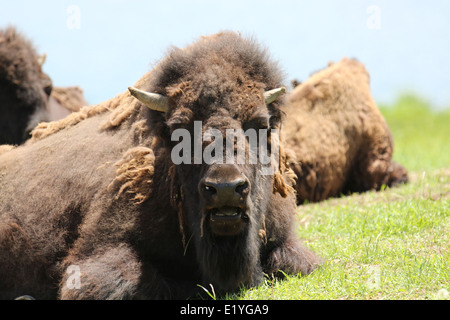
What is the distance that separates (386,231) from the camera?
21.5 feet

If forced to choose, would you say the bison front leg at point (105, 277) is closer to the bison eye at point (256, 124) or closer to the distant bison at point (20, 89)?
the bison eye at point (256, 124)

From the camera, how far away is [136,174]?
5.48 meters

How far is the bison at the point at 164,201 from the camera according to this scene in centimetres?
492

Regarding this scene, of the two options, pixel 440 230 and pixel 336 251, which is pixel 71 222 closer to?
pixel 336 251

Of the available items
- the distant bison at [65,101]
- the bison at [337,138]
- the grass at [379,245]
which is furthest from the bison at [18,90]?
the grass at [379,245]

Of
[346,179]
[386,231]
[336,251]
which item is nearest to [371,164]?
[346,179]

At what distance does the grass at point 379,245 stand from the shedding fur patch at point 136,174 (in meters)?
1.25

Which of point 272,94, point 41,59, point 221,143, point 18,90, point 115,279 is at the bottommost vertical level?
point 115,279

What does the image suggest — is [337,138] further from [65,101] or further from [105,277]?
[65,101]

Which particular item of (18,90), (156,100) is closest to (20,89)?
(18,90)

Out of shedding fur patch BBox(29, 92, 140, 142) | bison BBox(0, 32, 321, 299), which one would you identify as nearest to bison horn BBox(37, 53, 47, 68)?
shedding fur patch BBox(29, 92, 140, 142)

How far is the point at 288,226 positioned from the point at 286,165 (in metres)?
0.59

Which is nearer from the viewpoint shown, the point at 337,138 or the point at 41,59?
the point at 337,138

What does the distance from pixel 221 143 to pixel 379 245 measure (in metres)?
2.23
